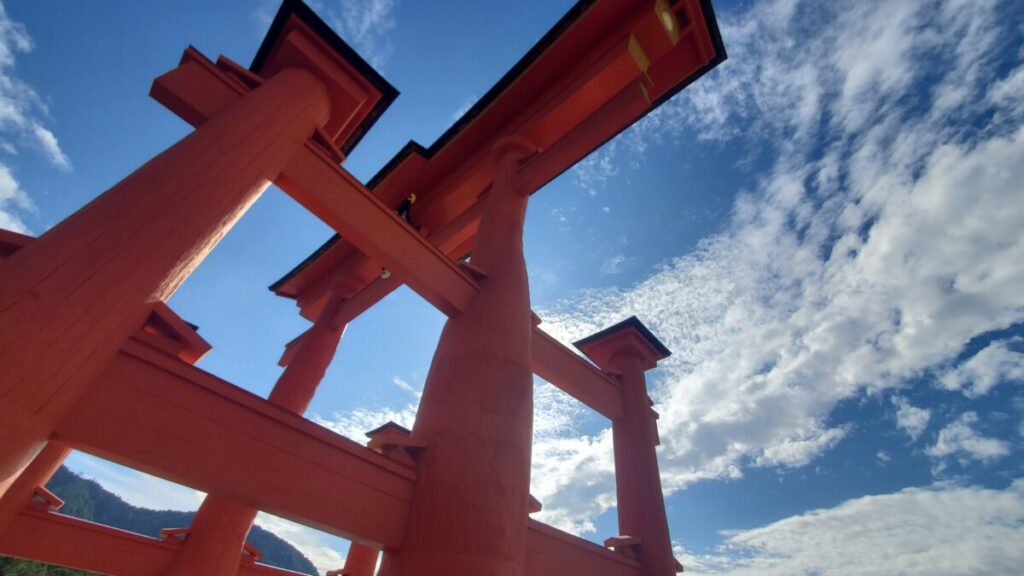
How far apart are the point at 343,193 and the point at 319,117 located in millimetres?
1386

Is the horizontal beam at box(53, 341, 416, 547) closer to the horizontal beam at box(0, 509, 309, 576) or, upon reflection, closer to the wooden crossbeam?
the wooden crossbeam

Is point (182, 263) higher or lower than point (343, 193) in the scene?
lower

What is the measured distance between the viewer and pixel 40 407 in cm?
317

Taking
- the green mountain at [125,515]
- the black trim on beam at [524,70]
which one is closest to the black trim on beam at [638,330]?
the black trim on beam at [524,70]

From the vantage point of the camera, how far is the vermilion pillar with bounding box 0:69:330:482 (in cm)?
311

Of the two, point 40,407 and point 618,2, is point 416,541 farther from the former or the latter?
point 618,2

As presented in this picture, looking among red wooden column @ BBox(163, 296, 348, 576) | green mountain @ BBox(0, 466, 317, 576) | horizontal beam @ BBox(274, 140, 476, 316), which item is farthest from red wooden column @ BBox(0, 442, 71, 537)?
green mountain @ BBox(0, 466, 317, 576)

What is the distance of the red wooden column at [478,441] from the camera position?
15.7 ft

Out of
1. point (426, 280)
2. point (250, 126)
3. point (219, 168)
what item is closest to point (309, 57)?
point (250, 126)

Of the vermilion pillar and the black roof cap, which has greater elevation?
the black roof cap

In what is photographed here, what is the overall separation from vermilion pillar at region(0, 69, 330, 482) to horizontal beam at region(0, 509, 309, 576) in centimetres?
653

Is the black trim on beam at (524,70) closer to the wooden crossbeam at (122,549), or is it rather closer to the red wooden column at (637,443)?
the red wooden column at (637,443)

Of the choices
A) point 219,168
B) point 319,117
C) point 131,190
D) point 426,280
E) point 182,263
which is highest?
point 319,117

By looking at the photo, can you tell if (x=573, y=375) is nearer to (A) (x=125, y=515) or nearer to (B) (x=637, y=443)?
(B) (x=637, y=443)
